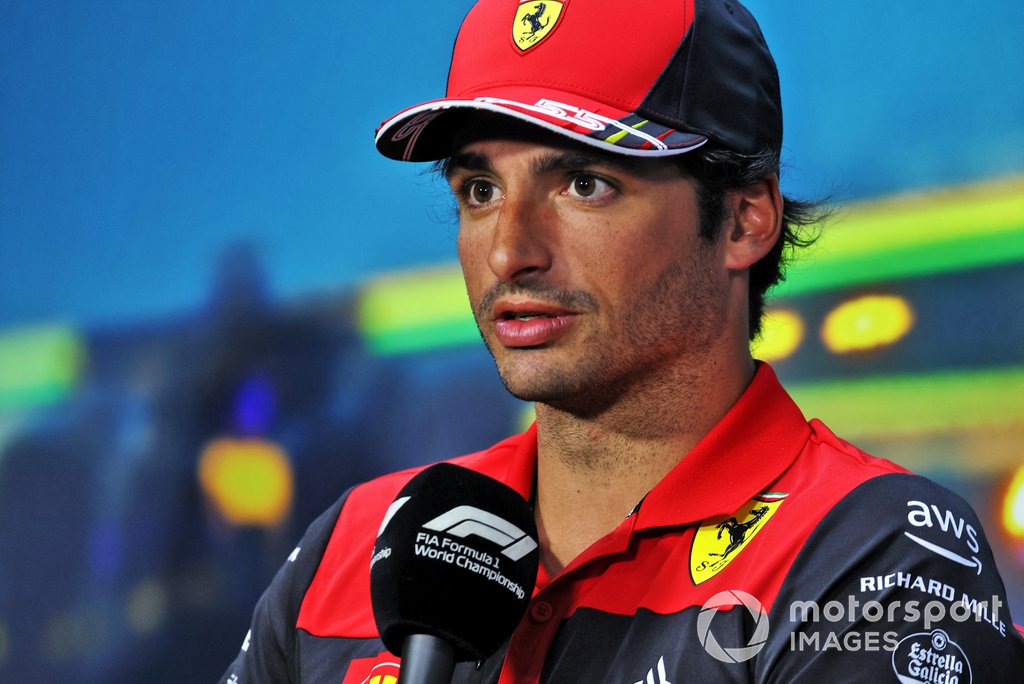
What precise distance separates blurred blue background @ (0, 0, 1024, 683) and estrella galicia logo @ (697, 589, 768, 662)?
2.69 feet

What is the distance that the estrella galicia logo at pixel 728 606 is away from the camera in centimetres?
98

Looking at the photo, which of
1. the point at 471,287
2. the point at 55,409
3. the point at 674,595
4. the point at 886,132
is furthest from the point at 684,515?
the point at 55,409

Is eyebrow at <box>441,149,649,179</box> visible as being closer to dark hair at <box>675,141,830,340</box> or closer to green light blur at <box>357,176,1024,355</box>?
dark hair at <box>675,141,830,340</box>

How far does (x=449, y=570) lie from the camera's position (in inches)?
35.5

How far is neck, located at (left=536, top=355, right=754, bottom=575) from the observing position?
1.20 m

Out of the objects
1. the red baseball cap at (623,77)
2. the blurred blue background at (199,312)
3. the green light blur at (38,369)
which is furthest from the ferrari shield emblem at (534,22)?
the green light blur at (38,369)

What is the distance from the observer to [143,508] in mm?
1846

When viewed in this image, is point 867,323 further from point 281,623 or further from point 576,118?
point 281,623

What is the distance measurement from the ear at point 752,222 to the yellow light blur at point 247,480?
2.89 feet

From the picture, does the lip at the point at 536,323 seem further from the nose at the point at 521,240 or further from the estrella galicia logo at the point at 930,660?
the estrella galicia logo at the point at 930,660

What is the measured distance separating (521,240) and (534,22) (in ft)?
0.77

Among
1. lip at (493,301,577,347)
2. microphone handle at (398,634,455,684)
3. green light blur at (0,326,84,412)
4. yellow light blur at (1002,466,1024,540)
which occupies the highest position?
lip at (493,301,577,347)

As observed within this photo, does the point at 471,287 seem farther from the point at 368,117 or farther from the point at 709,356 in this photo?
the point at 368,117

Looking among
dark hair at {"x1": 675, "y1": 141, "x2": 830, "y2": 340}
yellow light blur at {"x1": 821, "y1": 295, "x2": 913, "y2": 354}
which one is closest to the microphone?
dark hair at {"x1": 675, "y1": 141, "x2": 830, "y2": 340}
